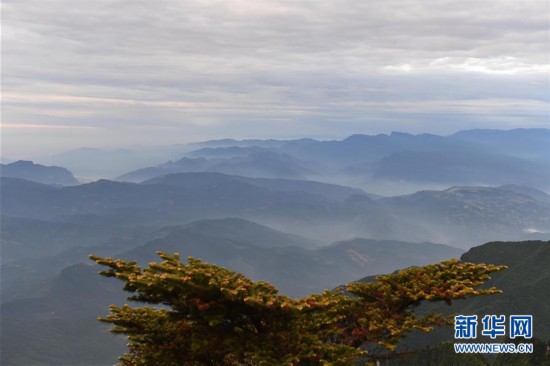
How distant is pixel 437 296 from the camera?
20547 millimetres

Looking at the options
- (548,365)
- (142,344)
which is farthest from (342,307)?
(548,365)

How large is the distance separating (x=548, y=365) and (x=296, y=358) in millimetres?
151432

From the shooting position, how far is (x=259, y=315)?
20781 mm

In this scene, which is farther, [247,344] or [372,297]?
[372,297]

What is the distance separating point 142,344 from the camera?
2497 cm

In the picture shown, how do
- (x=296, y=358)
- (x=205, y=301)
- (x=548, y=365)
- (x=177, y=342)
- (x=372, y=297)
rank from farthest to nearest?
(x=548, y=365) → (x=372, y=297) → (x=177, y=342) → (x=205, y=301) → (x=296, y=358)

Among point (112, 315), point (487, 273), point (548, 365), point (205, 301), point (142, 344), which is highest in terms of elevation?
point (487, 273)

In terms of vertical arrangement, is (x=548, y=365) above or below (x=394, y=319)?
below

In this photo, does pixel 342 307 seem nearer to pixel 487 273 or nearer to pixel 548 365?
pixel 487 273

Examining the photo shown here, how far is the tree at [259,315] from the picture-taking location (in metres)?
19.6

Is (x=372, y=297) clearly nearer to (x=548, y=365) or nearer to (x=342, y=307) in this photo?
(x=342, y=307)

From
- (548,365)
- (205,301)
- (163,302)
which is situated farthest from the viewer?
(548,365)

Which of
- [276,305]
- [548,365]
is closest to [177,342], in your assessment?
[276,305]

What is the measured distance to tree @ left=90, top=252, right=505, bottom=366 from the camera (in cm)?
1962
